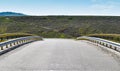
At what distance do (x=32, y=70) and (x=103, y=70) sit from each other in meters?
2.65

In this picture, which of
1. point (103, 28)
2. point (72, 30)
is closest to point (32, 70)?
point (72, 30)

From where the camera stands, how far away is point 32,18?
15650 cm

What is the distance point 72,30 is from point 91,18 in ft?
179

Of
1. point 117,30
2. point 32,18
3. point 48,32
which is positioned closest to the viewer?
point 48,32

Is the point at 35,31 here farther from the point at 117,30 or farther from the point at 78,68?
the point at 78,68

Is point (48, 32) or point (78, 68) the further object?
point (48, 32)

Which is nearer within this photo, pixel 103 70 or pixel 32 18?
pixel 103 70

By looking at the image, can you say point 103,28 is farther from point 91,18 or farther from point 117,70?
point 117,70

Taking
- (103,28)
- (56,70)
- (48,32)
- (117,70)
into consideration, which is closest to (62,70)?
(56,70)

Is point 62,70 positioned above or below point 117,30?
above

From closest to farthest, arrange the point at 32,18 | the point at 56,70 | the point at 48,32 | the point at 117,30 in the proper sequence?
1. the point at 56,70
2. the point at 48,32
3. the point at 117,30
4. the point at 32,18

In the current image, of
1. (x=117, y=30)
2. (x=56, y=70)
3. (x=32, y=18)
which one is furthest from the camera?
(x=32, y=18)

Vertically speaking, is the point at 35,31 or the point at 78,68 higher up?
the point at 78,68

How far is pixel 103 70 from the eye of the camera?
10836 millimetres
